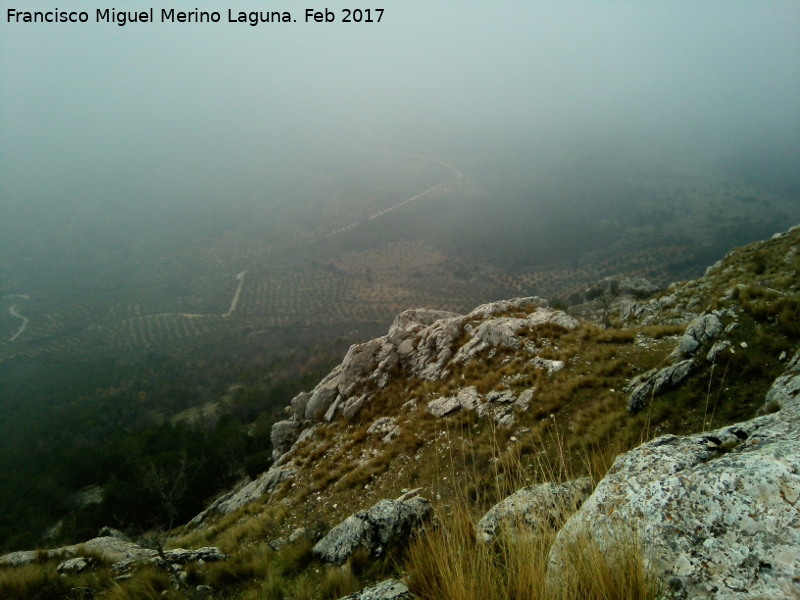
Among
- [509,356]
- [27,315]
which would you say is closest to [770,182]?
[509,356]

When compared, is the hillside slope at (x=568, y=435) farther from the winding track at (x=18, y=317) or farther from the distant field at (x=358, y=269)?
the winding track at (x=18, y=317)

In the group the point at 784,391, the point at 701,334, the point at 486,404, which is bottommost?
the point at 486,404

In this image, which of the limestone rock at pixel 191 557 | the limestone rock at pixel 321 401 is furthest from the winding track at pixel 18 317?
the limestone rock at pixel 191 557

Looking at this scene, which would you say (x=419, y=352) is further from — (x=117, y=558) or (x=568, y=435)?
(x=117, y=558)

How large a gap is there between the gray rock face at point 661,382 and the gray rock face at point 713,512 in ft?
18.3

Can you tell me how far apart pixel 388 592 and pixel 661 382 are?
774 centimetres

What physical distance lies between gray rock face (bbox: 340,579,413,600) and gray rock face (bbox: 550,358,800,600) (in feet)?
4.57

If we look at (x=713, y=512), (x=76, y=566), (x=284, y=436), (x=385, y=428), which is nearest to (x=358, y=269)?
(x=284, y=436)

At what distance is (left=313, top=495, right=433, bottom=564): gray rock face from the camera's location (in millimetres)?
5539

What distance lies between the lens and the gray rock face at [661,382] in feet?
27.9

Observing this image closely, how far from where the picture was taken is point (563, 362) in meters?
13.6

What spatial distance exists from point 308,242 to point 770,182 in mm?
234891

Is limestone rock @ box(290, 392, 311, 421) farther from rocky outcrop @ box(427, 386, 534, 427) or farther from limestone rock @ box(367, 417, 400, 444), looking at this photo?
rocky outcrop @ box(427, 386, 534, 427)

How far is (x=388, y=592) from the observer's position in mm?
3576
